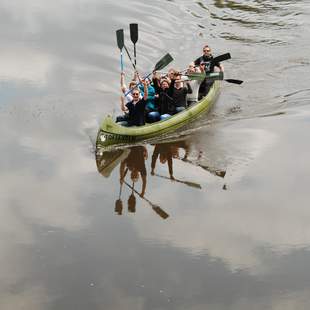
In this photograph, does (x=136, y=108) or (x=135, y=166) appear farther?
(x=136, y=108)

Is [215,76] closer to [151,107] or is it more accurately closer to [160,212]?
[151,107]

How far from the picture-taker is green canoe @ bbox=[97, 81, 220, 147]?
1446 centimetres

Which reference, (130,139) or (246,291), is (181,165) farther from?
(246,291)

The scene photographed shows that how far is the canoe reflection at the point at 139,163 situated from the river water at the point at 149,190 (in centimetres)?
5

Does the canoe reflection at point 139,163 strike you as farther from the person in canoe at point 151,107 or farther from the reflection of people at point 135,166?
the person in canoe at point 151,107

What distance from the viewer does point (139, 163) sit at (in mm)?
14523

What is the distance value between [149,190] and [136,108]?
2.71m

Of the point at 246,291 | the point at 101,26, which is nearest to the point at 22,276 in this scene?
the point at 246,291

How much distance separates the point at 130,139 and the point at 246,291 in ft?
19.9

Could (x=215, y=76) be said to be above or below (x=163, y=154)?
above

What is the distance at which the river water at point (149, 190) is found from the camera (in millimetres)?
10047

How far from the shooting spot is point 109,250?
1098 centimetres

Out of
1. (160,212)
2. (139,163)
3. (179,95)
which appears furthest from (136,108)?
(160,212)

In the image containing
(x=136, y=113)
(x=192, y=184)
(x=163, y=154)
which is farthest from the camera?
(x=136, y=113)
